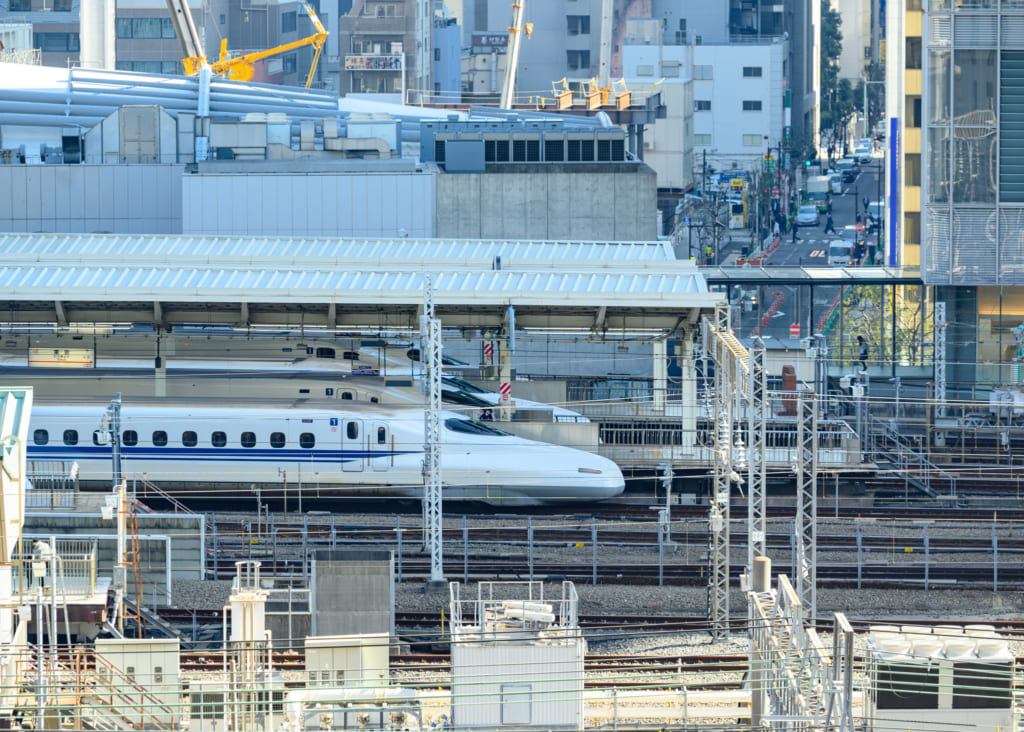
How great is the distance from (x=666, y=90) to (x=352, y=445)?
55942 mm

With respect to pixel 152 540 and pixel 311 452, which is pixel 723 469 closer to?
pixel 152 540

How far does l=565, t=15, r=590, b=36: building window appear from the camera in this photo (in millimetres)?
107938

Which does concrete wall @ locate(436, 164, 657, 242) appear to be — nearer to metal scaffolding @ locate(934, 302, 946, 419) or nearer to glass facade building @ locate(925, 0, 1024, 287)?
glass facade building @ locate(925, 0, 1024, 287)

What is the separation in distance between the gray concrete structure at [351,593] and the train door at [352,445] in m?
8.60

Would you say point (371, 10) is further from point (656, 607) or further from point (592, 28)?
point (656, 607)

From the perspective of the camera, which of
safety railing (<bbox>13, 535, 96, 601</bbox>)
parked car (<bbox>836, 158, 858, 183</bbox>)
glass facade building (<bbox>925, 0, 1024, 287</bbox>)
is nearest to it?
safety railing (<bbox>13, 535, 96, 601</bbox>)

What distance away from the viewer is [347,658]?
20.5 m

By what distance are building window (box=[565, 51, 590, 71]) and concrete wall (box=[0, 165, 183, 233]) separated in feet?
216

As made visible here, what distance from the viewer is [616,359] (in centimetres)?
4294

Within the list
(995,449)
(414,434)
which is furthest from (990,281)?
(414,434)

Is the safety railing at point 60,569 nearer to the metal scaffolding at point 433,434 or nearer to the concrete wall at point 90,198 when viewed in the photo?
the metal scaffolding at point 433,434

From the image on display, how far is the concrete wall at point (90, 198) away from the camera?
4409cm

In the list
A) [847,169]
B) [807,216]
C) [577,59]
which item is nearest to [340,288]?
[807,216]

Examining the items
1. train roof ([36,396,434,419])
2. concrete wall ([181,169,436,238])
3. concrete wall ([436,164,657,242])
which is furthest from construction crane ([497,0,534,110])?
train roof ([36,396,434,419])
